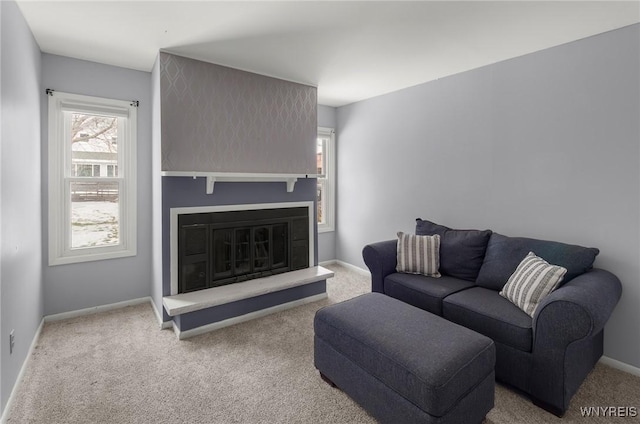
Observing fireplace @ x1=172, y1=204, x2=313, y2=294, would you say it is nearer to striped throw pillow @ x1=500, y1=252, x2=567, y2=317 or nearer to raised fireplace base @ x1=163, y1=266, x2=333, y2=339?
raised fireplace base @ x1=163, y1=266, x2=333, y2=339

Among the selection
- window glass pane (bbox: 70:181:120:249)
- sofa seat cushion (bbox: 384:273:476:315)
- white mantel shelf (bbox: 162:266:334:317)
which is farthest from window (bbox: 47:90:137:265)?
sofa seat cushion (bbox: 384:273:476:315)

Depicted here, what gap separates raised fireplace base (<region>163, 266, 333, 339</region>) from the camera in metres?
2.77

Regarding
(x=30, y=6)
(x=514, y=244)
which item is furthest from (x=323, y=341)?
(x=30, y=6)

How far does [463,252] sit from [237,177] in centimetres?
227

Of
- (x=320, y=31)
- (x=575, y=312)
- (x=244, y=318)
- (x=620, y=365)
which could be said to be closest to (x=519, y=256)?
(x=575, y=312)

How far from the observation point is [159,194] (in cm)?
296

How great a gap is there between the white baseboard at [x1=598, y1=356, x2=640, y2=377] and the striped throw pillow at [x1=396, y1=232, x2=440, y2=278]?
1329mm

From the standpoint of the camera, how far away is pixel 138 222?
3424 millimetres

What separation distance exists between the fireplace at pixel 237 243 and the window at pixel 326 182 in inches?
48.4

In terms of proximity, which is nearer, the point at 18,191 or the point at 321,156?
the point at 18,191

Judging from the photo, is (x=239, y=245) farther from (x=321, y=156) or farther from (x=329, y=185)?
(x=321, y=156)

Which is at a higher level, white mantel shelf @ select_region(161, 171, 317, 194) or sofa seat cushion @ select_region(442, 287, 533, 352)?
white mantel shelf @ select_region(161, 171, 317, 194)

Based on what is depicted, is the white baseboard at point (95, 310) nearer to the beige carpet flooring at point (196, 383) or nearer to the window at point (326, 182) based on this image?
the beige carpet flooring at point (196, 383)

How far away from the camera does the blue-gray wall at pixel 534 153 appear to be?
235 cm
